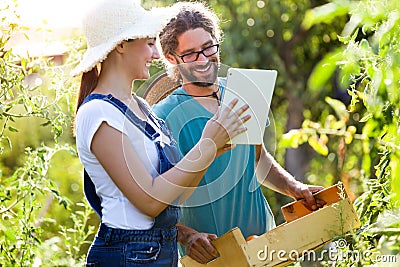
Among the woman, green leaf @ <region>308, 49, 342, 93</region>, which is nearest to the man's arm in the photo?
the woman

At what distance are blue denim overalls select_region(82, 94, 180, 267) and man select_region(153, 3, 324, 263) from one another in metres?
0.38

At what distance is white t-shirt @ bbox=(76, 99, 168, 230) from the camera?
2.14 meters

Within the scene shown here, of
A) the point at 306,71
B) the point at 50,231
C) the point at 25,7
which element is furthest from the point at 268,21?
the point at 25,7

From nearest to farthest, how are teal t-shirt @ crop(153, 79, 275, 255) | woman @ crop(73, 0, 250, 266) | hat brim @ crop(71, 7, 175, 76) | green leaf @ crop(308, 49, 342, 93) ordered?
green leaf @ crop(308, 49, 342, 93) < woman @ crop(73, 0, 250, 266) < hat brim @ crop(71, 7, 175, 76) < teal t-shirt @ crop(153, 79, 275, 255)

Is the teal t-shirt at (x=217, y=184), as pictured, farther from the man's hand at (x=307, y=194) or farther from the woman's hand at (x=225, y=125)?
the woman's hand at (x=225, y=125)

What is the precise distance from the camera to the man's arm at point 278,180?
108 inches

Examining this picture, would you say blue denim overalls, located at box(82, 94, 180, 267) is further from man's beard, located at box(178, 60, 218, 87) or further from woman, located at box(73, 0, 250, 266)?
man's beard, located at box(178, 60, 218, 87)

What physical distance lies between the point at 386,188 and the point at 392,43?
0.59 meters

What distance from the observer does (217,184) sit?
108 inches

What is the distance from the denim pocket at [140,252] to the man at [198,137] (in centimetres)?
43

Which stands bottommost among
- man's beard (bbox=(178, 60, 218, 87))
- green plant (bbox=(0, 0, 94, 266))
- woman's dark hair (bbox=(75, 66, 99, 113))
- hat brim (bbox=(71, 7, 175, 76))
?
green plant (bbox=(0, 0, 94, 266))

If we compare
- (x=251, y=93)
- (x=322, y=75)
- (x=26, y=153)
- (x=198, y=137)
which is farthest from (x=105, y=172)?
(x=26, y=153)

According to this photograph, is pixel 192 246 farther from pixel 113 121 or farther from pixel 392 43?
pixel 392 43

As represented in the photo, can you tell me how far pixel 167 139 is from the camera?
2312 millimetres
